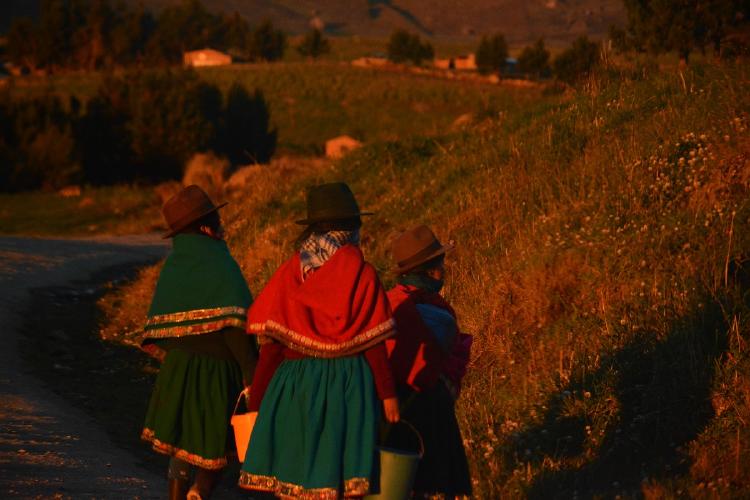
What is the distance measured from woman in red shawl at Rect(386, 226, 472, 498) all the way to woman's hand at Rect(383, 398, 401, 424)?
32cm

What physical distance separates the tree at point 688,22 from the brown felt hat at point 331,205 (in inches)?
465

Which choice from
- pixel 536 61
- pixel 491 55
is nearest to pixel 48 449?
pixel 536 61

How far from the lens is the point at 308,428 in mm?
4828

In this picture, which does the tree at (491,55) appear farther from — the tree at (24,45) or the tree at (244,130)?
the tree at (244,130)

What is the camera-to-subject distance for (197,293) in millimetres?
5953

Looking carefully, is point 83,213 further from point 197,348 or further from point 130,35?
point 130,35

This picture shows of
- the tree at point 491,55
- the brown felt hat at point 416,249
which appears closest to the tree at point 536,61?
the tree at point 491,55

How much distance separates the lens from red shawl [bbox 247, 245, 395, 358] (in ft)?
15.9

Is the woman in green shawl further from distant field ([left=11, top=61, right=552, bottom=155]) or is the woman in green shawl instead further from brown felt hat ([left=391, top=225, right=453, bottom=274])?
distant field ([left=11, top=61, right=552, bottom=155])

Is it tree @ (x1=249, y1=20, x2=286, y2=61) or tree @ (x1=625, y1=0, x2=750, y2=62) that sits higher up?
tree @ (x1=625, y1=0, x2=750, y2=62)

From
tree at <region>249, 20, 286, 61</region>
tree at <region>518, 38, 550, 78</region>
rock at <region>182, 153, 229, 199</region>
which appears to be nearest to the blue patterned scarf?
rock at <region>182, 153, 229, 199</region>

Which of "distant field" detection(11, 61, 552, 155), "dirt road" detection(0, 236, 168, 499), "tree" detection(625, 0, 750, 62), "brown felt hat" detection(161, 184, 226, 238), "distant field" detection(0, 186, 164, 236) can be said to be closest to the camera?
"brown felt hat" detection(161, 184, 226, 238)

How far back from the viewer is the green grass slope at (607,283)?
24.7 ft

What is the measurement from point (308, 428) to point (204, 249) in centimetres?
158
